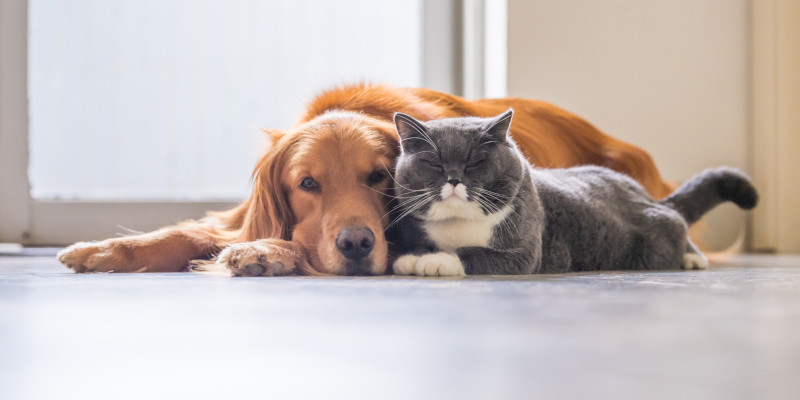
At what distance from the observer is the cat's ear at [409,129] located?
162 centimetres

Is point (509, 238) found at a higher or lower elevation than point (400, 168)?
lower

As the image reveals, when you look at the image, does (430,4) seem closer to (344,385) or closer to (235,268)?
(235,268)

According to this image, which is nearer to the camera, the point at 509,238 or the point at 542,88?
the point at 509,238

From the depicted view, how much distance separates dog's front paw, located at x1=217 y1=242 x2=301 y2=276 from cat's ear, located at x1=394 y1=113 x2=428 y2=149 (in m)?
0.37

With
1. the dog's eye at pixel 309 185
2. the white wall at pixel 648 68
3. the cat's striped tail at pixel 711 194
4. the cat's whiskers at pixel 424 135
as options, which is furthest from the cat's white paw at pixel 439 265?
the white wall at pixel 648 68

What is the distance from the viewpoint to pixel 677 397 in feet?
1.97

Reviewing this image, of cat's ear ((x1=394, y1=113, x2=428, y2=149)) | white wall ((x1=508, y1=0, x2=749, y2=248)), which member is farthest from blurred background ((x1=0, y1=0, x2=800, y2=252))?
cat's ear ((x1=394, y1=113, x2=428, y2=149))

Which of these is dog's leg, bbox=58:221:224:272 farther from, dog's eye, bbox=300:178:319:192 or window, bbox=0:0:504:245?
window, bbox=0:0:504:245

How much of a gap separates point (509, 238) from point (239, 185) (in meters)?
2.09

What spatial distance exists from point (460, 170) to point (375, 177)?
0.87 feet

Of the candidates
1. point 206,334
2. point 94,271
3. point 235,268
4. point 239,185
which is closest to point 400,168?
point 235,268

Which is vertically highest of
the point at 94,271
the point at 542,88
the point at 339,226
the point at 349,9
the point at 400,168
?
the point at 349,9

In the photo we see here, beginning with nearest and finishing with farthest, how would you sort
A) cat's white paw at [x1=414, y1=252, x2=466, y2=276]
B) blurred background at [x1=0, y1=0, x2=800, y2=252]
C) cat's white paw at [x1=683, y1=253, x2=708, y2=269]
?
cat's white paw at [x1=414, y1=252, x2=466, y2=276]
cat's white paw at [x1=683, y1=253, x2=708, y2=269]
blurred background at [x1=0, y1=0, x2=800, y2=252]

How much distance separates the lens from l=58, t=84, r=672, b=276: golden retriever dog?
63.8 inches
